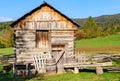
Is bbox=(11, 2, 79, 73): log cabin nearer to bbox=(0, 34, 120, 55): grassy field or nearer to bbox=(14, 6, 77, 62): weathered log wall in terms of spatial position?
bbox=(14, 6, 77, 62): weathered log wall

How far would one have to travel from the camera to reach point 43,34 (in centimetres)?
2653

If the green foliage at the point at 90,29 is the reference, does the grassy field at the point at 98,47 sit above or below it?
below

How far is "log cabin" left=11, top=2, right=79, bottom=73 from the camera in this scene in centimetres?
2622

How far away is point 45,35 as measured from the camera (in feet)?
86.9

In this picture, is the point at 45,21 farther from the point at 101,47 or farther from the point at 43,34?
the point at 101,47

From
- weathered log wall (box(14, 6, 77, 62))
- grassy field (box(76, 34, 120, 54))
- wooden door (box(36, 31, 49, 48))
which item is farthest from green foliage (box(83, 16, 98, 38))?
wooden door (box(36, 31, 49, 48))

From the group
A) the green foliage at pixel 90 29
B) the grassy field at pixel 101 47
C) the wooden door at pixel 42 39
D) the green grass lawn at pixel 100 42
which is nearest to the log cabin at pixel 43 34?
the wooden door at pixel 42 39

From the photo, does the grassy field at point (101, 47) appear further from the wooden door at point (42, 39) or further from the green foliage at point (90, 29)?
the wooden door at point (42, 39)

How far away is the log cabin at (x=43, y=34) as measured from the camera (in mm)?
26219

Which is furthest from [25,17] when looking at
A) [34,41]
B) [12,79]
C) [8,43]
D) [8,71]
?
[8,43]

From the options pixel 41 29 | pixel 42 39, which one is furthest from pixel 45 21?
pixel 42 39

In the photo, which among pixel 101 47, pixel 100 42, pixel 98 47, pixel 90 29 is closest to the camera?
pixel 101 47

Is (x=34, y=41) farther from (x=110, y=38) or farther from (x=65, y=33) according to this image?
(x=110, y=38)

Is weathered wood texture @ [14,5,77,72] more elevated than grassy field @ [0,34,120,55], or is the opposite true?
weathered wood texture @ [14,5,77,72]
